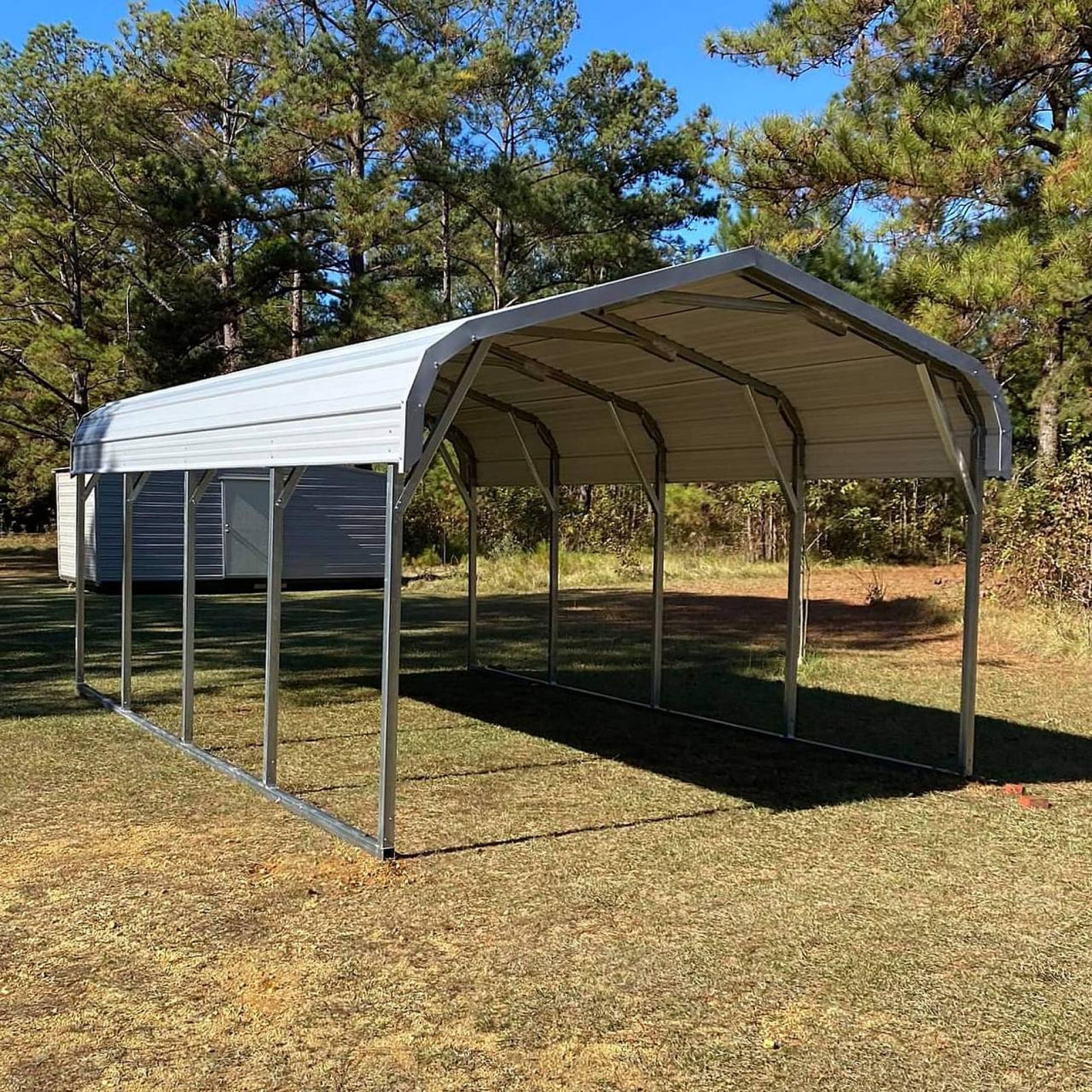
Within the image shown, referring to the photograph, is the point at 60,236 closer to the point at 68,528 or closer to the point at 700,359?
the point at 68,528

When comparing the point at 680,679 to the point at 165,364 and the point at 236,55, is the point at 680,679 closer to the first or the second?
the point at 165,364

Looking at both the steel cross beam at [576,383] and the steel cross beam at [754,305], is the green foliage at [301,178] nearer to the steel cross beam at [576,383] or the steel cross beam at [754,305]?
the steel cross beam at [576,383]

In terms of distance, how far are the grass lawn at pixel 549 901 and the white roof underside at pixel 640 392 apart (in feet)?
5.52

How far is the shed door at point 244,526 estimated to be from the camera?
17234 millimetres

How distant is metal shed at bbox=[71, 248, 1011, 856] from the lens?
14.8ft

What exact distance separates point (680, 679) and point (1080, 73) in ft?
25.2

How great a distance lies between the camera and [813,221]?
11945mm

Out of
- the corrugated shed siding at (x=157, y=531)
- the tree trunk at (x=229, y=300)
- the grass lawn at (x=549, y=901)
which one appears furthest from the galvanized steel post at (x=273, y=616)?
the tree trunk at (x=229, y=300)

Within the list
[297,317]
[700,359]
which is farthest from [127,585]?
[297,317]

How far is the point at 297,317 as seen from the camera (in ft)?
65.8

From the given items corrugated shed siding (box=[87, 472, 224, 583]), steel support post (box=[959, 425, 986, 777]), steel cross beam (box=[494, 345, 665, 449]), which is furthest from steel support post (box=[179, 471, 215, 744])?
corrugated shed siding (box=[87, 472, 224, 583])

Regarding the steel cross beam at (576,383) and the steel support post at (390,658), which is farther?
the steel cross beam at (576,383)

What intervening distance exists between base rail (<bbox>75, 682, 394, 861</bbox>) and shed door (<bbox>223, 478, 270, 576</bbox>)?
Result: 9.63 metres

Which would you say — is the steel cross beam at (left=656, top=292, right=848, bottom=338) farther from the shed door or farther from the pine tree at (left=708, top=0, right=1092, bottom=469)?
the shed door
